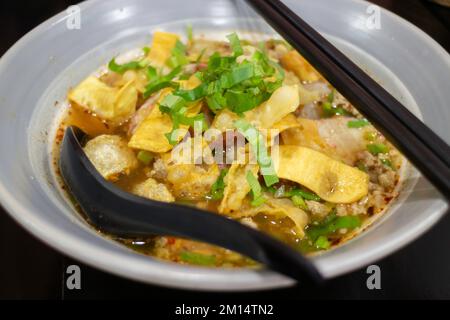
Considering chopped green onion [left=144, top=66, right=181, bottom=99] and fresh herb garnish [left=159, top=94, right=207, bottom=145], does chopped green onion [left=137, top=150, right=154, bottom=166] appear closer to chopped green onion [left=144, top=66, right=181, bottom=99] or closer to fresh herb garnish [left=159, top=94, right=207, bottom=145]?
fresh herb garnish [left=159, top=94, right=207, bottom=145]

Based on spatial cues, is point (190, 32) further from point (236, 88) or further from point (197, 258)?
point (197, 258)

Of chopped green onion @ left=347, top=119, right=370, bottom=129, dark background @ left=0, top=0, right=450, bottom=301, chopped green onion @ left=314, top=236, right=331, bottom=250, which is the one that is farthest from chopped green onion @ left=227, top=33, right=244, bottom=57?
dark background @ left=0, top=0, right=450, bottom=301

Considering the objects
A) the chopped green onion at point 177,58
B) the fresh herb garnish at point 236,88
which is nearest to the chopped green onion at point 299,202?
the fresh herb garnish at point 236,88

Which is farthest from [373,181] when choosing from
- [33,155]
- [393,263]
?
[33,155]

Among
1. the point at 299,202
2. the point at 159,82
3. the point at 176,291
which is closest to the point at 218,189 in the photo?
the point at 299,202

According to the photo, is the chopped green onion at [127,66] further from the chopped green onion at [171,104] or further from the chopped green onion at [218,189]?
the chopped green onion at [218,189]
